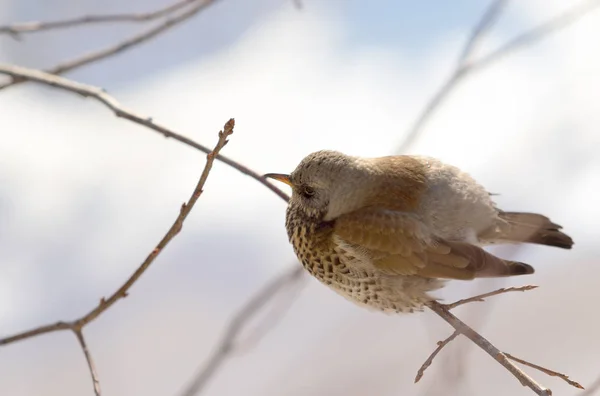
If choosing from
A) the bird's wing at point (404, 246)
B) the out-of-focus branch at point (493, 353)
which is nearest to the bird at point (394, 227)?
the bird's wing at point (404, 246)

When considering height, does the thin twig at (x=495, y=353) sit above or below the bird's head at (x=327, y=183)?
below

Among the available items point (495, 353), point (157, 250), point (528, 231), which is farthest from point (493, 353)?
point (157, 250)

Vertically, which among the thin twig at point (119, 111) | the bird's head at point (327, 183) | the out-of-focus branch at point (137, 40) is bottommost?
the bird's head at point (327, 183)

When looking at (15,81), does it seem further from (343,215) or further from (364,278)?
(364,278)

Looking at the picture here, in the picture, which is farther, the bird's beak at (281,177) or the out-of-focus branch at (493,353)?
the bird's beak at (281,177)

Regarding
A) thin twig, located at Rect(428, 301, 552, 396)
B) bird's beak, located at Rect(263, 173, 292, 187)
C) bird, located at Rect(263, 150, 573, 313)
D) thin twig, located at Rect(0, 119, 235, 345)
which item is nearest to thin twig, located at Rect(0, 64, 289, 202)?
bird's beak, located at Rect(263, 173, 292, 187)

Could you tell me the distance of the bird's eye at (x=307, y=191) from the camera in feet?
5.51

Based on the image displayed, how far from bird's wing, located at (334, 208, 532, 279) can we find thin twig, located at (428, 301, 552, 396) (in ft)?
0.30

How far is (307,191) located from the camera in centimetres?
169

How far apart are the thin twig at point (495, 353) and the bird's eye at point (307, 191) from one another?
1.39 feet

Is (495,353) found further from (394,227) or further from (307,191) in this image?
(307,191)

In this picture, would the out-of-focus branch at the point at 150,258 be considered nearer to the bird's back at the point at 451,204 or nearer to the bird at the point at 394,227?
the bird at the point at 394,227

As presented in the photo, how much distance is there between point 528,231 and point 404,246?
0.34 meters

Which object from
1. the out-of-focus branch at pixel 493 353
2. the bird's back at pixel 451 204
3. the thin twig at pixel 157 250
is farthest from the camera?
the bird's back at pixel 451 204
